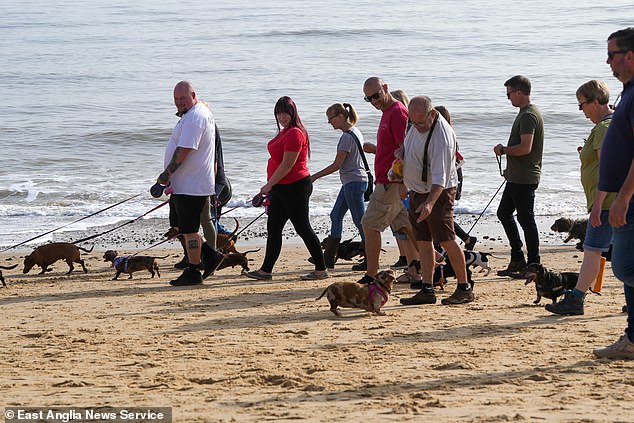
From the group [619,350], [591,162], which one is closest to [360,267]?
[591,162]

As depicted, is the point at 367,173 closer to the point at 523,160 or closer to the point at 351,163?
the point at 351,163

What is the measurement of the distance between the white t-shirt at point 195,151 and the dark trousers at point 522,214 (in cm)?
273

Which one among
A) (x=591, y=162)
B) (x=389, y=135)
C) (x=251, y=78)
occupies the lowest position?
(x=591, y=162)

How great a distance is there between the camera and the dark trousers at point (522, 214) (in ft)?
29.8

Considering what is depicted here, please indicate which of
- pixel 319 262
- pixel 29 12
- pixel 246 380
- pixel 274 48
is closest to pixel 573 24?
pixel 274 48

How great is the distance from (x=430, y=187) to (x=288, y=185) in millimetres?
1965

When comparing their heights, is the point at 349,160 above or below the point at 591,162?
below

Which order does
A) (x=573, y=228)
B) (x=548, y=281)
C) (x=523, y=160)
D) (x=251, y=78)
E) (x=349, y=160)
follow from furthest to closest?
(x=251, y=78) < (x=573, y=228) < (x=349, y=160) < (x=523, y=160) < (x=548, y=281)

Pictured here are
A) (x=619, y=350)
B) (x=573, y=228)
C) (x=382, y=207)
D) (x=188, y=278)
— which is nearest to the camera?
(x=619, y=350)

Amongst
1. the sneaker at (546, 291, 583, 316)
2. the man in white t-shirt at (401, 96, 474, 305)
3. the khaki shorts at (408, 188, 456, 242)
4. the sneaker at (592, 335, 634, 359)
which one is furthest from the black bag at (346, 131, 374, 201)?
the sneaker at (592, 335, 634, 359)

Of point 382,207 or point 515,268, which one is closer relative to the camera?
point 382,207

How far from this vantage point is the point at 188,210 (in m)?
9.05

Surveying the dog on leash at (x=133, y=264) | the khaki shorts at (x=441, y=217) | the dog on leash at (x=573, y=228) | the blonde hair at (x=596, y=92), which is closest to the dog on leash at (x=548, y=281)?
the khaki shorts at (x=441, y=217)

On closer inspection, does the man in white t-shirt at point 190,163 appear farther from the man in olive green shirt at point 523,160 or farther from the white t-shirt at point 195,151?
the man in olive green shirt at point 523,160
